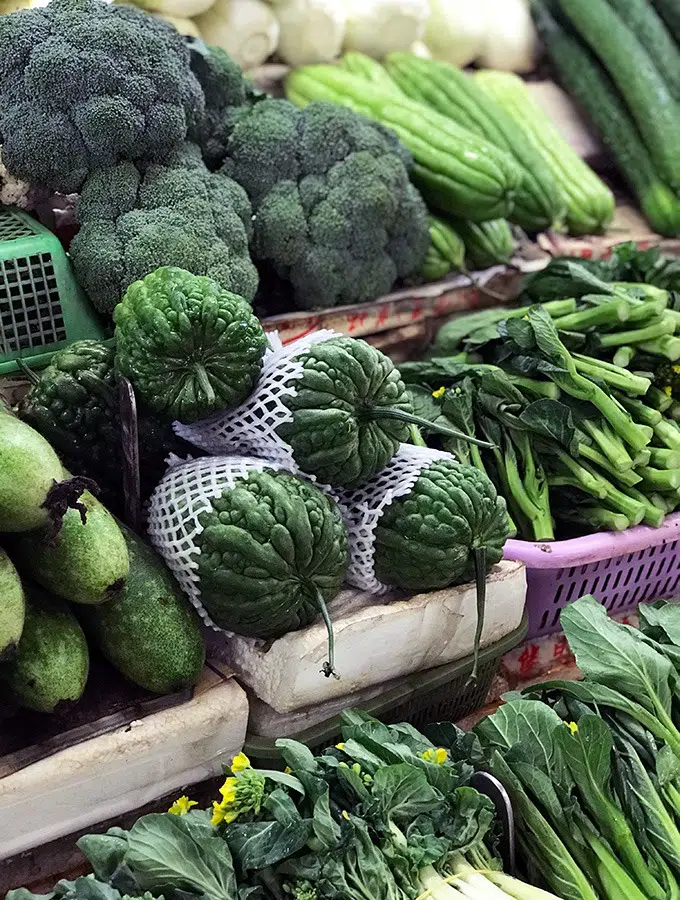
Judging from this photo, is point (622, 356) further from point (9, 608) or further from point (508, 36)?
point (508, 36)

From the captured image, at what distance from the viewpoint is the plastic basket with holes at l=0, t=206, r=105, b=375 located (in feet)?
6.14

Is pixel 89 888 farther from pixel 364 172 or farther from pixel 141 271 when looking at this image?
pixel 364 172

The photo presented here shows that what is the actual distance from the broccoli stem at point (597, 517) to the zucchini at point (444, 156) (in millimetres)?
1016

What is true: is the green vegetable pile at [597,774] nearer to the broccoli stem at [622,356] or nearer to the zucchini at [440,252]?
the broccoli stem at [622,356]

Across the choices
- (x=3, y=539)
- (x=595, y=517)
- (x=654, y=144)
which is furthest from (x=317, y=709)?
(x=654, y=144)

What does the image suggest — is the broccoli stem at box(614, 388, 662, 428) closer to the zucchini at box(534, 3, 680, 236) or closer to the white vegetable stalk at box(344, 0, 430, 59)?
the zucchini at box(534, 3, 680, 236)

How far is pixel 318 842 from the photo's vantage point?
127 cm

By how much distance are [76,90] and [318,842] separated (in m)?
1.62

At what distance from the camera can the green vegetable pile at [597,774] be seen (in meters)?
1.43

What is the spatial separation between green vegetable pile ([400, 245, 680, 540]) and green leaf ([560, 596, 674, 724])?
487 mm

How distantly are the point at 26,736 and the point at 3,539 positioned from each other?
1.06 feet

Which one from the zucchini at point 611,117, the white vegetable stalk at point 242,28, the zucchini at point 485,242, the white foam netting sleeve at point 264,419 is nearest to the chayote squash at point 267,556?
the white foam netting sleeve at point 264,419

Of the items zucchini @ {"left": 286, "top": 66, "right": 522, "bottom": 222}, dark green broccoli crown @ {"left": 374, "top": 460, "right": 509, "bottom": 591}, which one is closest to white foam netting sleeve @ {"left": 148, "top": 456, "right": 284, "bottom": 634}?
dark green broccoli crown @ {"left": 374, "top": 460, "right": 509, "bottom": 591}

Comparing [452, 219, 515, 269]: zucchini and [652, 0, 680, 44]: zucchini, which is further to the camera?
[652, 0, 680, 44]: zucchini
